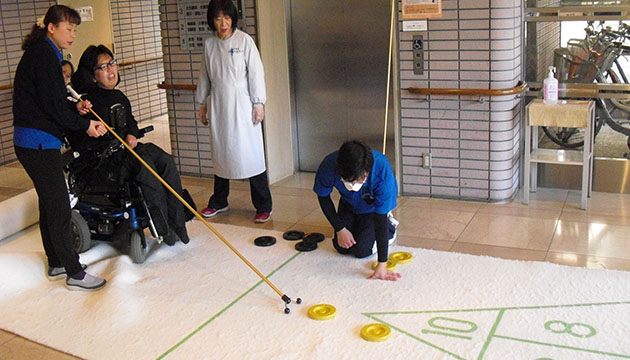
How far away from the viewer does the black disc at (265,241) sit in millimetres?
4773

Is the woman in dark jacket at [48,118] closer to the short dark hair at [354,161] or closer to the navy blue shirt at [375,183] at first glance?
the navy blue shirt at [375,183]

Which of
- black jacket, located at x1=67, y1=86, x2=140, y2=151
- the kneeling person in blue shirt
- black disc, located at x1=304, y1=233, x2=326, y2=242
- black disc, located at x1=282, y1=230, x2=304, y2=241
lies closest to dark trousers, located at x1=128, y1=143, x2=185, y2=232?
black jacket, located at x1=67, y1=86, x2=140, y2=151

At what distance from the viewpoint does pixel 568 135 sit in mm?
5516

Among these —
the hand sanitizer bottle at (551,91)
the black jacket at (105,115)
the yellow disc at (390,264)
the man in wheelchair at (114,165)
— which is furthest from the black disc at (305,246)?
the hand sanitizer bottle at (551,91)

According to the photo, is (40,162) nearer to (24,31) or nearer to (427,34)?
(427,34)

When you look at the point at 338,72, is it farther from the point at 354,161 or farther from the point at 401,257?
the point at 354,161

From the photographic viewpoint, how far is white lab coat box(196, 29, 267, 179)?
Result: 16.7ft

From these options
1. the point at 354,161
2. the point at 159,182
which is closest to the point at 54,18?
the point at 159,182

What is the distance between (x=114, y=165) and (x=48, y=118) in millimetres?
638

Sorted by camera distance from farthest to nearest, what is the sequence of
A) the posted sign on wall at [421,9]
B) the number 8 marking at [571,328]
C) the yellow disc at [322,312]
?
the posted sign on wall at [421,9], the yellow disc at [322,312], the number 8 marking at [571,328]

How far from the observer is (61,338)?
3.69 m

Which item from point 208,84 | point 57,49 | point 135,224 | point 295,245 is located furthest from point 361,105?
point 57,49

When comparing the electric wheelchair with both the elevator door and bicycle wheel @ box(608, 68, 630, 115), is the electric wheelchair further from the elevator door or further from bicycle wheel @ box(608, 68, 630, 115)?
bicycle wheel @ box(608, 68, 630, 115)

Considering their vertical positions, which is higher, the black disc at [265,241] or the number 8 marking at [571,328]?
the black disc at [265,241]
